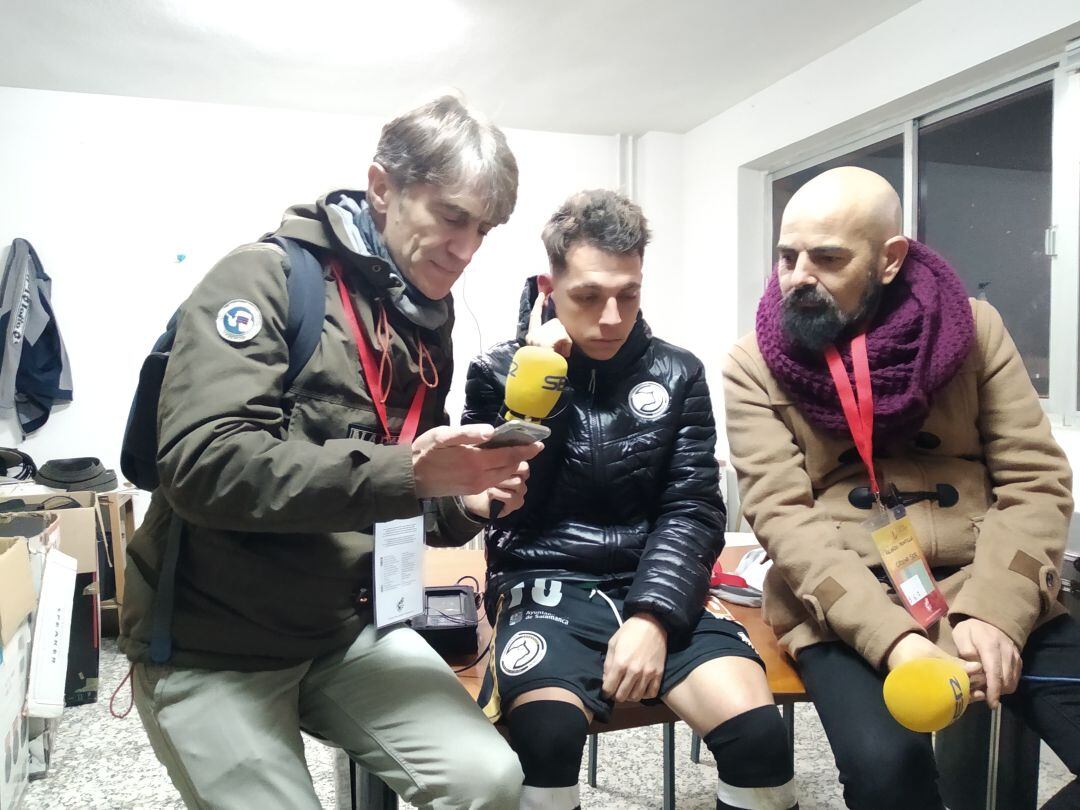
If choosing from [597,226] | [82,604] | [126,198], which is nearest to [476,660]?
[597,226]

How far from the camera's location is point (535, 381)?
113 centimetres

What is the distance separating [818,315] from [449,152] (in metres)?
0.80

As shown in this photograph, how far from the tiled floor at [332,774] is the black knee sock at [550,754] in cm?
106

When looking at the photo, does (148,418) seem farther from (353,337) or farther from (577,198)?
(577,198)

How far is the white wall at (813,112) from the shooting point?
282 cm

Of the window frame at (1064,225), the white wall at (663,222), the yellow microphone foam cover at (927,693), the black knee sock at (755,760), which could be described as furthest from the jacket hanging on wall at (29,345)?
the window frame at (1064,225)

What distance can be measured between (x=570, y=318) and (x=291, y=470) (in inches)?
27.5

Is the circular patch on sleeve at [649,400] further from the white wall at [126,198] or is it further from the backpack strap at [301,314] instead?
the white wall at [126,198]

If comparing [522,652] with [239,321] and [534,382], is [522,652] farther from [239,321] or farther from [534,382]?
[239,321]

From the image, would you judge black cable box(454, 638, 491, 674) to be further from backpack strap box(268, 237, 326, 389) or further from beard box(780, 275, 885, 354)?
beard box(780, 275, 885, 354)

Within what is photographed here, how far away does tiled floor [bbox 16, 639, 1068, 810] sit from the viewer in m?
2.07

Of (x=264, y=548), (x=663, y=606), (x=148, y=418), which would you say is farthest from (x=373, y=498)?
(x=663, y=606)

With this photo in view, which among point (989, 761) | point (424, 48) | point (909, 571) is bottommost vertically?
point (989, 761)

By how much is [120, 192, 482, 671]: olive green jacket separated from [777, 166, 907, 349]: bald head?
0.77 meters
